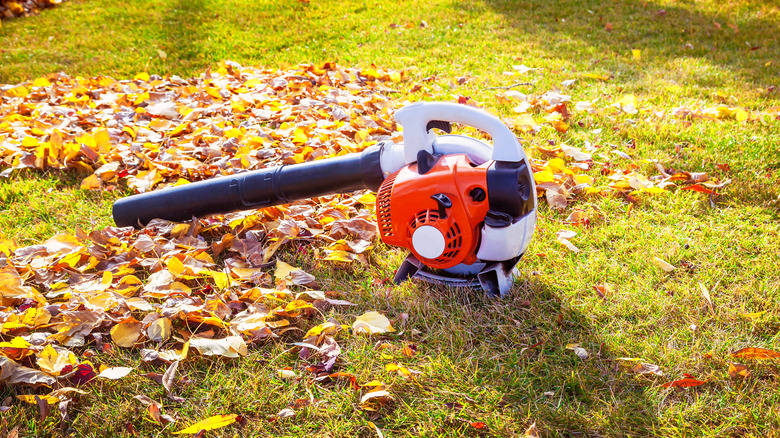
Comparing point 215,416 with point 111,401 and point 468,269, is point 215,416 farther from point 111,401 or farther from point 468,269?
point 468,269

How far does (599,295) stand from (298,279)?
129cm

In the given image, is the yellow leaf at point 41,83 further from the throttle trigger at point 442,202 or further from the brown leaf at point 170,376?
the throttle trigger at point 442,202

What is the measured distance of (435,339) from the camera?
82.7 inches

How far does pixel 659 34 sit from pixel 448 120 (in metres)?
4.79

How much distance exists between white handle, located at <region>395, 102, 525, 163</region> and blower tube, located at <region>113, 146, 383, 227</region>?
287 millimetres

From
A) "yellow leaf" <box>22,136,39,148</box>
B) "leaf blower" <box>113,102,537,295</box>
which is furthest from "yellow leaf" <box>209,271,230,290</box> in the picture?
"yellow leaf" <box>22,136,39,148</box>

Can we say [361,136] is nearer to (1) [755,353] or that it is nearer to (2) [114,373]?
(2) [114,373]

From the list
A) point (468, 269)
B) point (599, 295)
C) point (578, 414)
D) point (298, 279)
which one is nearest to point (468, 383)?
point (578, 414)

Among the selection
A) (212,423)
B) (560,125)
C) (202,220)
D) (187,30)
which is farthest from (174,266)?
(187,30)

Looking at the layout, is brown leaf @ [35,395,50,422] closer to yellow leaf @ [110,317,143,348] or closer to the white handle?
yellow leaf @ [110,317,143,348]

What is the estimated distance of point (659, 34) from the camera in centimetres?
577

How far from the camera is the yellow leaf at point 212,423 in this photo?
176cm

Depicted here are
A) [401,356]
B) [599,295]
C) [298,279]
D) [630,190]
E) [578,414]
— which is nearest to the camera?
[578,414]

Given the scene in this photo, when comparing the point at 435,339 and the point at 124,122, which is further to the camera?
the point at 124,122
